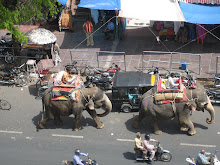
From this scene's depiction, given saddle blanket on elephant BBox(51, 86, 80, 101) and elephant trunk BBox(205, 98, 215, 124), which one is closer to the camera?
elephant trunk BBox(205, 98, 215, 124)

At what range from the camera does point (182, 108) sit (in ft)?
50.1

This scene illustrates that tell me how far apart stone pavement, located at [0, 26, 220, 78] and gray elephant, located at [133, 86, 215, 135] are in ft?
14.6

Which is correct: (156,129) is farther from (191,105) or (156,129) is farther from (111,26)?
(111,26)

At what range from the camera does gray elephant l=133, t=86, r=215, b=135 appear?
15266 millimetres

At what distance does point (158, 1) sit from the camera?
21422 mm

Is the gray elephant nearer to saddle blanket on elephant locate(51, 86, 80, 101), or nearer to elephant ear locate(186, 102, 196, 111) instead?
elephant ear locate(186, 102, 196, 111)

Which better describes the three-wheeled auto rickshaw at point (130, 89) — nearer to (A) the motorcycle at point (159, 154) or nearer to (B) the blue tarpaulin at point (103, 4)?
(A) the motorcycle at point (159, 154)

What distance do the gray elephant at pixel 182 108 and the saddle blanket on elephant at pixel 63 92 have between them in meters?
2.76

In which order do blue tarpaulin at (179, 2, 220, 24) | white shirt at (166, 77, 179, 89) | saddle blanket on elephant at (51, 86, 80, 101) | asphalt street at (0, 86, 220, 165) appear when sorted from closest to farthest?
asphalt street at (0, 86, 220, 165)
white shirt at (166, 77, 179, 89)
saddle blanket on elephant at (51, 86, 80, 101)
blue tarpaulin at (179, 2, 220, 24)

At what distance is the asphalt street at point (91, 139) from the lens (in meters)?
15.0

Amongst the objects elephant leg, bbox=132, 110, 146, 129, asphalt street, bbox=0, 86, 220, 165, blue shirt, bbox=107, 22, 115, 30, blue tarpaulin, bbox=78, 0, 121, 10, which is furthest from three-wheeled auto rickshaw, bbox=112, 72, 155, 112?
blue shirt, bbox=107, 22, 115, 30

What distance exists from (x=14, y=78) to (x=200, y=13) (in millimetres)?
10334

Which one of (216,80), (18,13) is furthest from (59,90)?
(216,80)

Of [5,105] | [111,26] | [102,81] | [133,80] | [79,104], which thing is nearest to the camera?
[79,104]
